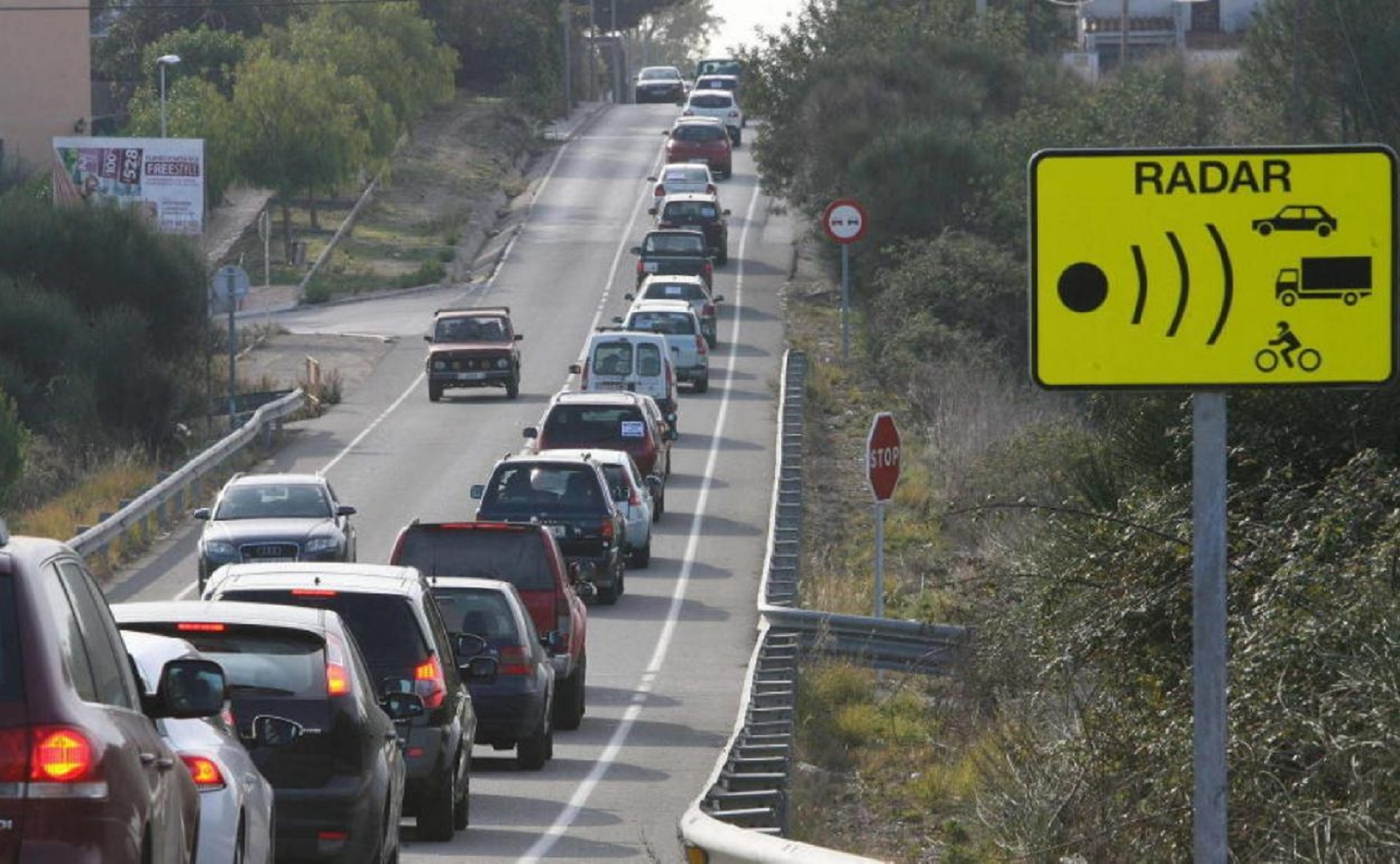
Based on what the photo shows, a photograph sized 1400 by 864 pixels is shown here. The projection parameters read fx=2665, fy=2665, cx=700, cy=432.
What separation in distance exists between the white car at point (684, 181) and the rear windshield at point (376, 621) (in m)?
59.1

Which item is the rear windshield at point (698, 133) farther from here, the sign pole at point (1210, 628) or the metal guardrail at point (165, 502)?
the sign pole at point (1210, 628)

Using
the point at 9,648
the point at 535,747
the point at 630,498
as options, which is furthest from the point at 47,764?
the point at 630,498

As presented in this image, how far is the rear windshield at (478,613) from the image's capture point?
18500 millimetres

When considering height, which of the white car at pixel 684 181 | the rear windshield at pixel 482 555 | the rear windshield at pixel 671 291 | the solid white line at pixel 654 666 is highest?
the white car at pixel 684 181

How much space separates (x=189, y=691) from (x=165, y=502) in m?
29.0

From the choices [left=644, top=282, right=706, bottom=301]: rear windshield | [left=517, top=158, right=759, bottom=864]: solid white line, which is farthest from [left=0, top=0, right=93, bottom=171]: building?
[left=644, top=282, right=706, bottom=301]: rear windshield

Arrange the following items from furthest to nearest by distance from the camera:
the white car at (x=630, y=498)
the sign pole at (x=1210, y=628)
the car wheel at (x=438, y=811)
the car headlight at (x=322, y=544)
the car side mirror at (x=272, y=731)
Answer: the white car at (x=630, y=498), the car headlight at (x=322, y=544), the car wheel at (x=438, y=811), the car side mirror at (x=272, y=731), the sign pole at (x=1210, y=628)

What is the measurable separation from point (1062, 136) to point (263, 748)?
147 feet

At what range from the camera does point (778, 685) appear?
19.0m

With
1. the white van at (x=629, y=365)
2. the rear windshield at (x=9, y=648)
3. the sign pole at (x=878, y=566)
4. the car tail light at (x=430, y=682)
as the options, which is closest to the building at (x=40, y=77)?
the white van at (x=629, y=365)

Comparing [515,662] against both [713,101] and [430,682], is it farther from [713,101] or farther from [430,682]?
[713,101]

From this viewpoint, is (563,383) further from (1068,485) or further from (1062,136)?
(1068,485)

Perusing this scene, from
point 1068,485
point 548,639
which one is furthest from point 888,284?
point 1068,485

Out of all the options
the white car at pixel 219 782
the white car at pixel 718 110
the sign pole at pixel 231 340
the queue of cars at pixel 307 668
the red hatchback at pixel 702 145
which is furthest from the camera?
the white car at pixel 718 110
